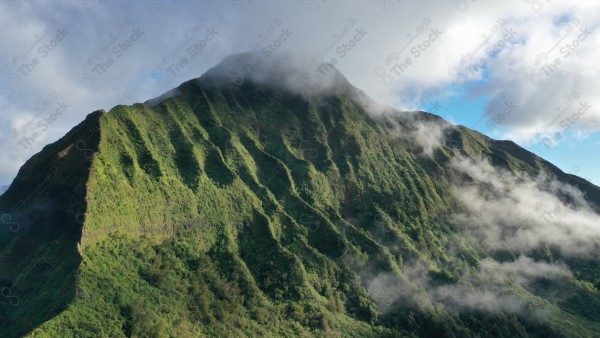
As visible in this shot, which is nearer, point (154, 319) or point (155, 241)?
point (154, 319)

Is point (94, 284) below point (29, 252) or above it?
below

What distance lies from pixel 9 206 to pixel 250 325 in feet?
222

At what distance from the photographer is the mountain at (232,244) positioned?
93375mm

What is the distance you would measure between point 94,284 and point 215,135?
83.9 m

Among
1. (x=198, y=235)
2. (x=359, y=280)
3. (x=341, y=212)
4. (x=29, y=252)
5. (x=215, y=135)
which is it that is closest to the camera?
(x=29, y=252)

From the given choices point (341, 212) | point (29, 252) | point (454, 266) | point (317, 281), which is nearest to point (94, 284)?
point (29, 252)

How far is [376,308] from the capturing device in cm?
13800

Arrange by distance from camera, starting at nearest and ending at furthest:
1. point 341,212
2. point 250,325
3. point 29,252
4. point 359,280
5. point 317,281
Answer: point 29,252 < point 250,325 < point 317,281 < point 359,280 < point 341,212

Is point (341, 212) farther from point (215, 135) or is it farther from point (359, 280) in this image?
point (215, 135)

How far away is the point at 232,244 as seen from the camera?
12875 cm

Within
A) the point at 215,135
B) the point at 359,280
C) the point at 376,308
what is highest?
Result: the point at 215,135

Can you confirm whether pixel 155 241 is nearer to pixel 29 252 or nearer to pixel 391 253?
pixel 29 252

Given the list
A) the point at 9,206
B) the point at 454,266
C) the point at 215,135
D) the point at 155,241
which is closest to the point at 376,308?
the point at 454,266

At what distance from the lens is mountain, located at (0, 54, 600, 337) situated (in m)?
93.4
